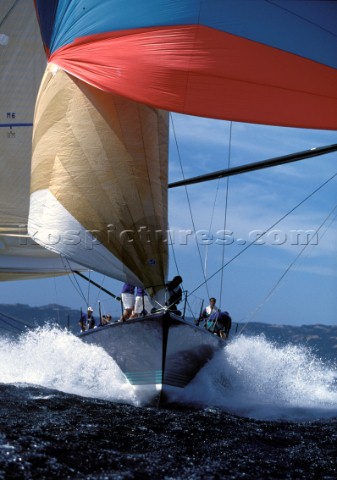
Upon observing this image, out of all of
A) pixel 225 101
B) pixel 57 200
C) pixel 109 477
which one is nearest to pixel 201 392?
pixel 57 200

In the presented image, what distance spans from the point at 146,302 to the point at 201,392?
1699 millimetres

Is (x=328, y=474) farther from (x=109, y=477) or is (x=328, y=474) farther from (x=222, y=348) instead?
(x=222, y=348)

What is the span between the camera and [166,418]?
1048 cm

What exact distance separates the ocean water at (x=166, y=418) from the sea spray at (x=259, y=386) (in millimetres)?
→ 21

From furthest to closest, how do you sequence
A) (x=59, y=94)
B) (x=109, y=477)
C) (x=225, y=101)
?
1. (x=59, y=94)
2. (x=225, y=101)
3. (x=109, y=477)

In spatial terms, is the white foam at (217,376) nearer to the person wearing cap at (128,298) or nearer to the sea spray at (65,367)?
the sea spray at (65,367)

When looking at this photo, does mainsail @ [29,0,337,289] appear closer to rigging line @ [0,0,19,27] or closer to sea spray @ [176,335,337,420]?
sea spray @ [176,335,337,420]

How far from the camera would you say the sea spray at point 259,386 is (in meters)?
12.4

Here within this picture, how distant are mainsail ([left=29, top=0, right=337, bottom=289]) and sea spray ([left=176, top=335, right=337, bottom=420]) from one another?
1846mm

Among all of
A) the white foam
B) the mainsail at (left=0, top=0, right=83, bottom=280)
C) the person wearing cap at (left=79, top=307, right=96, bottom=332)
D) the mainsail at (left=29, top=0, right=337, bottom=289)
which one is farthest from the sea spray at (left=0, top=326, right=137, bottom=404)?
the mainsail at (left=0, top=0, right=83, bottom=280)

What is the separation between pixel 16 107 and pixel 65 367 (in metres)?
6.84

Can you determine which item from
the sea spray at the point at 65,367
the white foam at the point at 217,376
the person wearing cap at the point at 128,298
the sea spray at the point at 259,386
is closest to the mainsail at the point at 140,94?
the person wearing cap at the point at 128,298

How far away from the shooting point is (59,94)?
41.9 feet

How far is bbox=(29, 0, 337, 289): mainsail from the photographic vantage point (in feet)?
35.8
